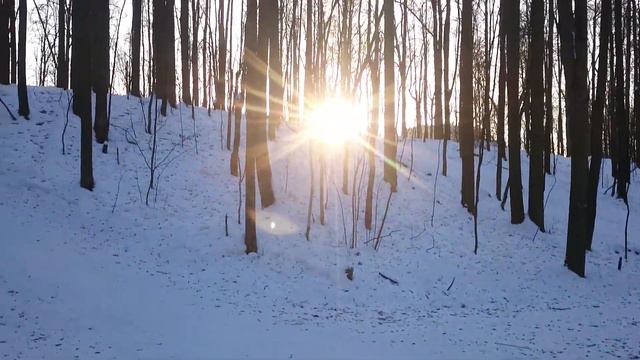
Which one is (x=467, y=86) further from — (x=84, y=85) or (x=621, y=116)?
(x=84, y=85)

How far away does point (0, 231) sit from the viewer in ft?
30.9

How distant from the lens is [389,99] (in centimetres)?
1415

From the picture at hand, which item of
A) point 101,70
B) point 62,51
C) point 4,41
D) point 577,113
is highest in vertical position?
point 62,51

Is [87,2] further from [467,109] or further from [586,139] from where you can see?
[586,139]

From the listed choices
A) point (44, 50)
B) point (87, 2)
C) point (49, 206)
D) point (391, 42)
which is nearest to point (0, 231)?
point (49, 206)

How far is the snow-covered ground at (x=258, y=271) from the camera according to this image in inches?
276

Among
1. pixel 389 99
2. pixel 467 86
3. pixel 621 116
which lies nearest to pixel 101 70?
pixel 389 99

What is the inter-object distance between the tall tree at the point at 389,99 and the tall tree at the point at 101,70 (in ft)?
26.2

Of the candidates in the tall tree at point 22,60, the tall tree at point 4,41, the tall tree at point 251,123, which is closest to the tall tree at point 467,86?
the tall tree at point 251,123

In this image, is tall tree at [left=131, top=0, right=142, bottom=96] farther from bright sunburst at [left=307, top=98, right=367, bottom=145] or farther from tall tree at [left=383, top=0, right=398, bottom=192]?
tall tree at [left=383, top=0, right=398, bottom=192]

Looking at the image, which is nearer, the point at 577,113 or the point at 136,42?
the point at 577,113

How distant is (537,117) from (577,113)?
111 inches

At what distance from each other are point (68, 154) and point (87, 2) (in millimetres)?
4048

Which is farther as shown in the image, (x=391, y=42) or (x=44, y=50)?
(x=44, y=50)
